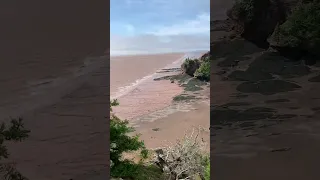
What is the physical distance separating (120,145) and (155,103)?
0.34 metres

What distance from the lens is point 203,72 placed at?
2.34 meters

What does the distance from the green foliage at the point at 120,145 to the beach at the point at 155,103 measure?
0.05 metres

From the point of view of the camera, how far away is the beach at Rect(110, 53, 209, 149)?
229cm

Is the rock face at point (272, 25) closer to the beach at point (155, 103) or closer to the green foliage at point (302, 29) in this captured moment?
the green foliage at point (302, 29)

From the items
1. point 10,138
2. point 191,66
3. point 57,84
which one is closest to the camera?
point 10,138

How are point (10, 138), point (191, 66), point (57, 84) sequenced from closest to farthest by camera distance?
point (10, 138), point (57, 84), point (191, 66)

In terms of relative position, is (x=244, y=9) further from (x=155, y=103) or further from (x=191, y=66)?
(x=155, y=103)

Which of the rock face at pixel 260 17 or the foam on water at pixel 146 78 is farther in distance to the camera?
the foam on water at pixel 146 78

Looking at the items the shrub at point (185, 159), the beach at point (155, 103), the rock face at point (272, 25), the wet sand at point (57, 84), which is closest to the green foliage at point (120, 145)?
the beach at point (155, 103)

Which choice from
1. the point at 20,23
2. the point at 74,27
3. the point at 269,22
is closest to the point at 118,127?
the point at 74,27

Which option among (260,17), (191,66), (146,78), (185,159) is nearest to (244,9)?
(260,17)

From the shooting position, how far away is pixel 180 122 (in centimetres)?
231

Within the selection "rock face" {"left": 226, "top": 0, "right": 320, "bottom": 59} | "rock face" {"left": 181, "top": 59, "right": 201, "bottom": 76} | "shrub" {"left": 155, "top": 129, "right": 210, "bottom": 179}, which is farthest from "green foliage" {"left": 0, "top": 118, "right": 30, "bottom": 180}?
"rock face" {"left": 226, "top": 0, "right": 320, "bottom": 59}

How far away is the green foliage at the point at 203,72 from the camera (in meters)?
2.30
